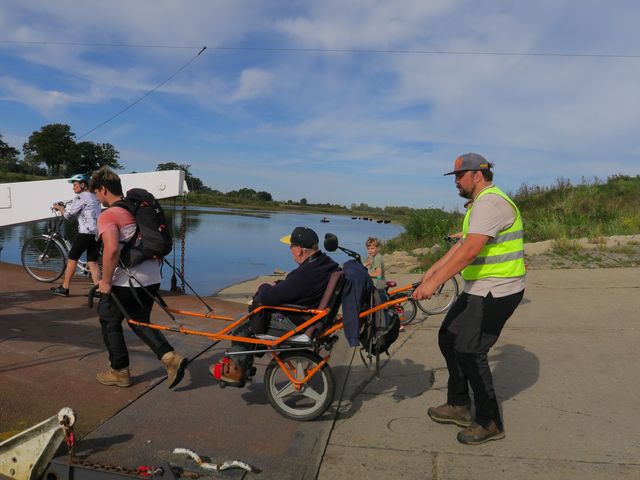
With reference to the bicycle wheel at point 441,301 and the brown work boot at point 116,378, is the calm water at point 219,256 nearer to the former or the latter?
the bicycle wheel at point 441,301

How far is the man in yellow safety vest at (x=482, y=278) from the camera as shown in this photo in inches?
130

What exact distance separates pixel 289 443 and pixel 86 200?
5.38 m

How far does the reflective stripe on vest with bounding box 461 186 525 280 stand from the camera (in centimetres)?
340

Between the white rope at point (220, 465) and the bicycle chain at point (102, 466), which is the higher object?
the bicycle chain at point (102, 466)

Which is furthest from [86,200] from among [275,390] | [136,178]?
[275,390]

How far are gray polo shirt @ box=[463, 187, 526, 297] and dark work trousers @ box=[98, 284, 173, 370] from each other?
2563 mm

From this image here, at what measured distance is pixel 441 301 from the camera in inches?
336

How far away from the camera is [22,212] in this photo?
899 centimetres

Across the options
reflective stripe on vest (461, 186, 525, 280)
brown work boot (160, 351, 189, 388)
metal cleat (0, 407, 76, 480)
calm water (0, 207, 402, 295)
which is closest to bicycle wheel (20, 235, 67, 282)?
calm water (0, 207, 402, 295)

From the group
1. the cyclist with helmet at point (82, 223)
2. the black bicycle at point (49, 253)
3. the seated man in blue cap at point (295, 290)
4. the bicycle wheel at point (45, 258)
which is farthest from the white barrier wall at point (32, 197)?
the seated man in blue cap at point (295, 290)

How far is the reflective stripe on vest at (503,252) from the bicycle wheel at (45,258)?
753cm

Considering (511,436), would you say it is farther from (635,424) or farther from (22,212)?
(22,212)

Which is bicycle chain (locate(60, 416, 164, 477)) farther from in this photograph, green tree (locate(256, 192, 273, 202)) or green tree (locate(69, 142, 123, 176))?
green tree (locate(256, 192, 273, 202))

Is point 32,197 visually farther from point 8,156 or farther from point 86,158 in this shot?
point 8,156
